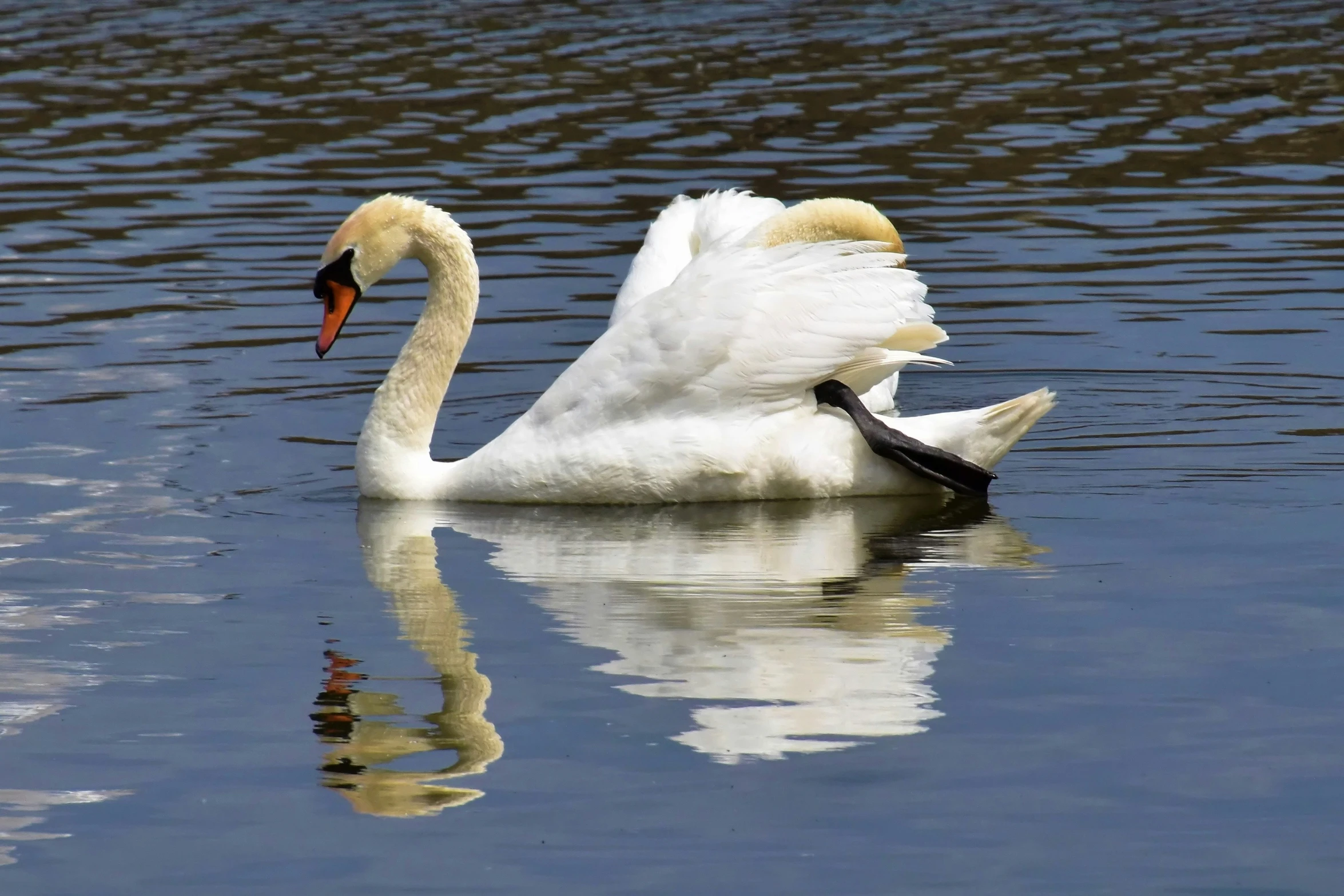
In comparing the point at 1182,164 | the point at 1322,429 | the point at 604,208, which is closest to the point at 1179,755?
the point at 1322,429

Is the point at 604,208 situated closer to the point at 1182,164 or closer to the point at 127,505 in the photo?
the point at 1182,164

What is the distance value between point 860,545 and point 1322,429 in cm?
233

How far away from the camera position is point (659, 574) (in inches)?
284

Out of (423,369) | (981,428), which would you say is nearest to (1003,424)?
(981,428)

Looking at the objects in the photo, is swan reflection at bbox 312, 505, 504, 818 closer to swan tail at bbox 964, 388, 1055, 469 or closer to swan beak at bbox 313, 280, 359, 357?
swan beak at bbox 313, 280, 359, 357

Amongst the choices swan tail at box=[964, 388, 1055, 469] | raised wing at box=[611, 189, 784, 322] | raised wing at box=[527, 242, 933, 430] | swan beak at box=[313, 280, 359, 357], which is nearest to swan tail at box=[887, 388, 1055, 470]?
swan tail at box=[964, 388, 1055, 469]

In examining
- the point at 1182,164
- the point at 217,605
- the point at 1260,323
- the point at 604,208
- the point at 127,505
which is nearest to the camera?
the point at 217,605

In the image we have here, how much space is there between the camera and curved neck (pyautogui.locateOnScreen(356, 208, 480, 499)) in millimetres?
8570

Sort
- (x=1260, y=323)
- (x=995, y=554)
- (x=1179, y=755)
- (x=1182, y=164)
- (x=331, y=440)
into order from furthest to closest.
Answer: (x=1182, y=164) → (x=1260, y=323) → (x=331, y=440) → (x=995, y=554) → (x=1179, y=755)

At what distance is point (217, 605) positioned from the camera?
22.6 ft

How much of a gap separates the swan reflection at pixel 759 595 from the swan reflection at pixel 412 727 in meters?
0.35

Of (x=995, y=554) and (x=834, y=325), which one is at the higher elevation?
(x=834, y=325)

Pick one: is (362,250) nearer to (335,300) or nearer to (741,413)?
A: (335,300)

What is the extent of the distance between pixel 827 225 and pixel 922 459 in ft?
5.04
